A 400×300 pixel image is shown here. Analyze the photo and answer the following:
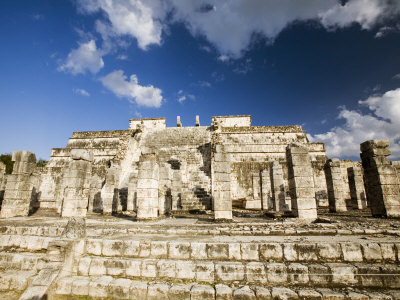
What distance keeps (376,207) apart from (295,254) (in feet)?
25.3

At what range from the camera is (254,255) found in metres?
3.84

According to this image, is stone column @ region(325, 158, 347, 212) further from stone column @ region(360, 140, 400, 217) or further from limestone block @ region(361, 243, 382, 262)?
limestone block @ region(361, 243, 382, 262)

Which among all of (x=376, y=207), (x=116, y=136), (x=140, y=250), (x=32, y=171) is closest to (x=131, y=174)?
(x=32, y=171)

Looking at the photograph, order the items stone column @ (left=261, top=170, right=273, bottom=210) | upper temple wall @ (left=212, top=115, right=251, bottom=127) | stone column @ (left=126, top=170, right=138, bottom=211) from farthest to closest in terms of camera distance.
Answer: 1. upper temple wall @ (left=212, top=115, right=251, bottom=127)
2. stone column @ (left=261, top=170, right=273, bottom=210)
3. stone column @ (left=126, top=170, right=138, bottom=211)

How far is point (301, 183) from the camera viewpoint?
25.9ft

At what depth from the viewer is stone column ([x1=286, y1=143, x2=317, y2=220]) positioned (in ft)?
24.9

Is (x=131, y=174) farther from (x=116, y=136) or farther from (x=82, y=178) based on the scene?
(x=116, y=136)

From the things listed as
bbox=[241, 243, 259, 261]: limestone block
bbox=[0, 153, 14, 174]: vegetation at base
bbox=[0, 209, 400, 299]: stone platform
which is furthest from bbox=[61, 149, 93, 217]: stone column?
bbox=[0, 153, 14, 174]: vegetation at base

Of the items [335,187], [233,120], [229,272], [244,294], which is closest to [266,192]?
[335,187]

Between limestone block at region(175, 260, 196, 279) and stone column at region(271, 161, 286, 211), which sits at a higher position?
stone column at region(271, 161, 286, 211)

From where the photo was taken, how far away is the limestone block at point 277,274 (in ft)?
Answer: 10.9

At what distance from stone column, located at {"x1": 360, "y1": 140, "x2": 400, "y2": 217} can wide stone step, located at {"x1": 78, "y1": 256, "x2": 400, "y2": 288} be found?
6789mm

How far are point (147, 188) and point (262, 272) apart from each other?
6.15 meters

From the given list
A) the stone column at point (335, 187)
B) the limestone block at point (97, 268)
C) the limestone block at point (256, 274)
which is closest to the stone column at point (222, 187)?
the limestone block at point (256, 274)
